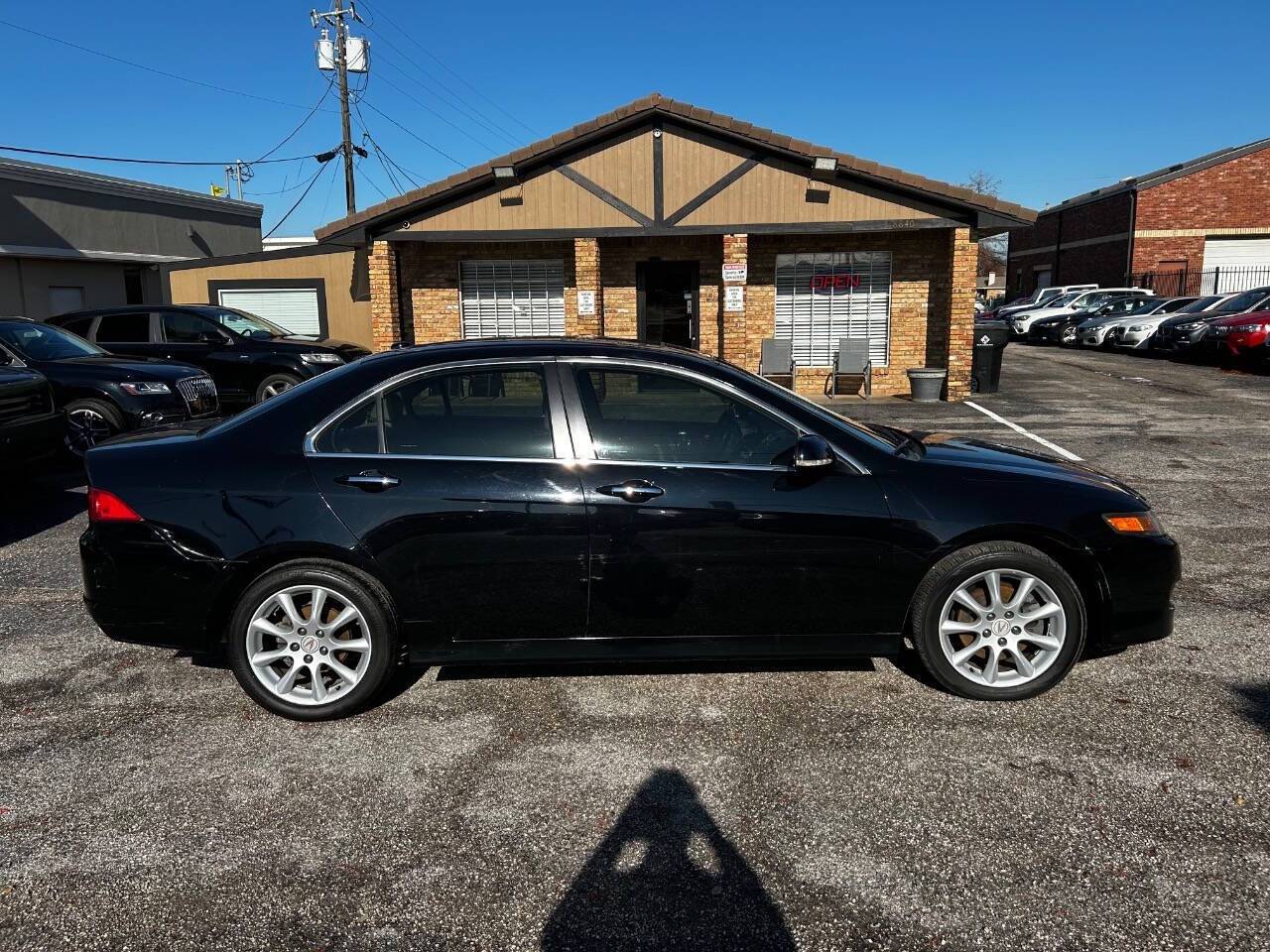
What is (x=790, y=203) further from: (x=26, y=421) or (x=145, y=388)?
(x=26, y=421)

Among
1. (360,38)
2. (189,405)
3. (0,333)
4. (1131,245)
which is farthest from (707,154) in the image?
(1131,245)

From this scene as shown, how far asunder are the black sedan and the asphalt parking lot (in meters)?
5.30

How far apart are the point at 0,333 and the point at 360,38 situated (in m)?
21.7

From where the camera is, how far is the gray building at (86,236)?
22.6m

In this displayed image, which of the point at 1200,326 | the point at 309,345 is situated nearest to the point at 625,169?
the point at 309,345

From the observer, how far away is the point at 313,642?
3.76 metres

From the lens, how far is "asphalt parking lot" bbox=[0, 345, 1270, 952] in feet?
8.44

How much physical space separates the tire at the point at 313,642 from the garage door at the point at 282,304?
16.1m

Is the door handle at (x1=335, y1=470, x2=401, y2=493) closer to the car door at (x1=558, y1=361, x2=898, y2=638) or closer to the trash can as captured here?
the car door at (x1=558, y1=361, x2=898, y2=638)

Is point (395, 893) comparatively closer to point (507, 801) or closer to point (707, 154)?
point (507, 801)

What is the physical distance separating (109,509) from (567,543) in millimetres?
1928

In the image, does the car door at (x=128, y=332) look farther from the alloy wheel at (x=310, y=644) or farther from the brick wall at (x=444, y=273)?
the alloy wheel at (x=310, y=644)

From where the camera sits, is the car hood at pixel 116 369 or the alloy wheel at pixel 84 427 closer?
the alloy wheel at pixel 84 427

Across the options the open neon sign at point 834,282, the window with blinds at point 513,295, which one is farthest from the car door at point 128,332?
the open neon sign at point 834,282
